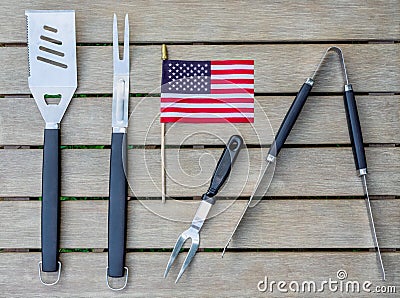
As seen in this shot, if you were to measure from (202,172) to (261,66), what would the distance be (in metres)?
0.21

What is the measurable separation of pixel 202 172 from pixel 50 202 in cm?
27

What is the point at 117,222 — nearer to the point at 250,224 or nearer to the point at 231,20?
the point at 250,224

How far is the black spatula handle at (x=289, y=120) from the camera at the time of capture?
0.94m

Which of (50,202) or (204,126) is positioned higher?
(204,126)

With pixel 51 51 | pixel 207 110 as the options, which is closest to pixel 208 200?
A: pixel 207 110

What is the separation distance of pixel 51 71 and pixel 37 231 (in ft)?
0.92

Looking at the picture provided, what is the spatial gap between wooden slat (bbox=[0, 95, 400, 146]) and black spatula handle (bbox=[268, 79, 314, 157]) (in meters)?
0.02

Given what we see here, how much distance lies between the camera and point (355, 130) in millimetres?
→ 944

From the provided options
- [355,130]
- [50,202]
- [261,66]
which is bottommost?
[50,202]

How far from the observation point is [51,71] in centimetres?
97

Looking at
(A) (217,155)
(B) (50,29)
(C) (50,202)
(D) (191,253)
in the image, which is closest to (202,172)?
(A) (217,155)

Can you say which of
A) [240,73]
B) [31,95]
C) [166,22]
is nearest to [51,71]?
[31,95]

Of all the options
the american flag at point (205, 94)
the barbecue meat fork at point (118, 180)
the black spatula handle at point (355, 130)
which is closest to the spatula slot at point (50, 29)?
the barbecue meat fork at point (118, 180)

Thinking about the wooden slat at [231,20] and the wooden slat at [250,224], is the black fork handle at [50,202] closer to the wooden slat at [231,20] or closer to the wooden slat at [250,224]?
the wooden slat at [250,224]
